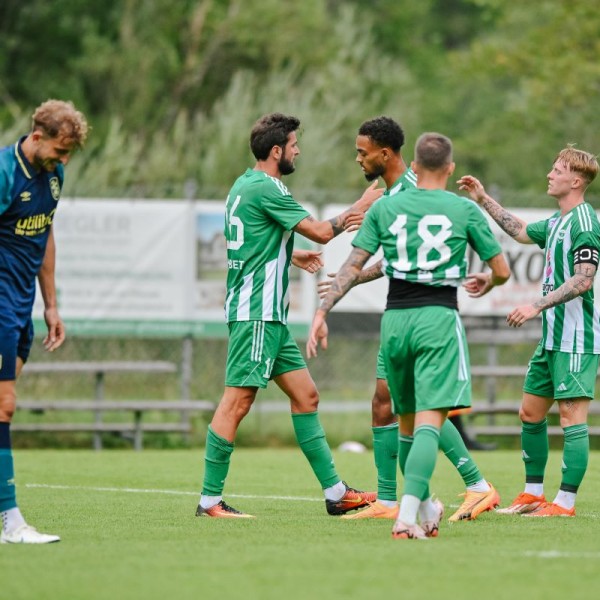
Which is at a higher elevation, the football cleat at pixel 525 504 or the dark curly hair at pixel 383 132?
the dark curly hair at pixel 383 132

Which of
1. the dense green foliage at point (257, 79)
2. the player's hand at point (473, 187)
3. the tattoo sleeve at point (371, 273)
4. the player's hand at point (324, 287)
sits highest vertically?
the dense green foliage at point (257, 79)

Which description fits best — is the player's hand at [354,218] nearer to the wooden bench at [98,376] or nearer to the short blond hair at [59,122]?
the short blond hair at [59,122]

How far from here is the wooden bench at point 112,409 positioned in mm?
14344

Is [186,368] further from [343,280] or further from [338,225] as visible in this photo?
[343,280]

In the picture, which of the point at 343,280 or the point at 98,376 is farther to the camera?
the point at 98,376

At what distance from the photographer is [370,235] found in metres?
6.73

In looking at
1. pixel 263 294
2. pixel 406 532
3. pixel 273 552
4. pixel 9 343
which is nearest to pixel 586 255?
pixel 263 294

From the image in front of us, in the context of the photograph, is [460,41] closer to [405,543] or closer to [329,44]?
[329,44]

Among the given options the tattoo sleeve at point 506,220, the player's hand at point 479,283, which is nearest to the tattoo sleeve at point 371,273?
the player's hand at point 479,283

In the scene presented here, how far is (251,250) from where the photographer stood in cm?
792

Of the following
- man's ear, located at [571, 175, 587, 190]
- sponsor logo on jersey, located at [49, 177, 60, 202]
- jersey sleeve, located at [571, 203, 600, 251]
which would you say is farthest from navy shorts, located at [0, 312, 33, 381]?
man's ear, located at [571, 175, 587, 190]

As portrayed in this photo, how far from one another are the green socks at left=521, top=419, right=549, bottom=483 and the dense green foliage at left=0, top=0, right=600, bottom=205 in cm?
1353

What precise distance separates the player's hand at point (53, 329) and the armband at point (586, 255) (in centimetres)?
320

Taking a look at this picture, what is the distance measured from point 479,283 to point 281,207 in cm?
152
